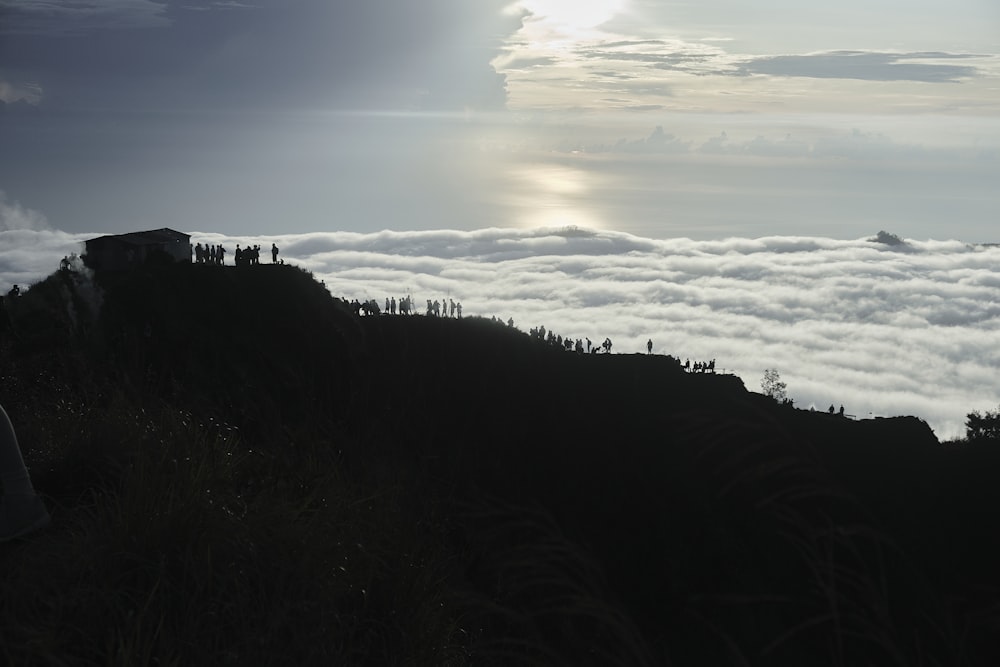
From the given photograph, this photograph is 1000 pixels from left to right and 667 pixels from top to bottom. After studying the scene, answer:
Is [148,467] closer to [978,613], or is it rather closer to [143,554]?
[143,554]

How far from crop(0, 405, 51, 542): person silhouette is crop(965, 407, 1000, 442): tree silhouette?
110m

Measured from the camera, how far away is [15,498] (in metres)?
4.39

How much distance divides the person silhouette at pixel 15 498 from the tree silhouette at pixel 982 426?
11044 centimetres

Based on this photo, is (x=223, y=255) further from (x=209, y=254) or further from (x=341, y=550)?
(x=341, y=550)

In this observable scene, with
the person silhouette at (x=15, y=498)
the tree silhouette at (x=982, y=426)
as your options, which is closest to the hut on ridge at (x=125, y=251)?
the person silhouette at (x=15, y=498)

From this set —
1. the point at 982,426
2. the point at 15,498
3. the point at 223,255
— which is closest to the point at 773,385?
the point at 982,426

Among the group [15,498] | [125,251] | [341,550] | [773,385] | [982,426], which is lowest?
[982,426]

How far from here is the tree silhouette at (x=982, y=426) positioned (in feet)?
315

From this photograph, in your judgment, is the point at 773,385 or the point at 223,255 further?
the point at 773,385

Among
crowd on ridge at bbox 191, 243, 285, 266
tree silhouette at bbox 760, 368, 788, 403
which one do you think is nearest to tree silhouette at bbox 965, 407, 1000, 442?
tree silhouette at bbox 760, 368, 788, 403

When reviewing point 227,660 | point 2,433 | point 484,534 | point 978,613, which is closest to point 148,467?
point 2,433

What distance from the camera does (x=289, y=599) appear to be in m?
3.57

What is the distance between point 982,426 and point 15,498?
4530 inches

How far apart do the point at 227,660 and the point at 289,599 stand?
45 cm
